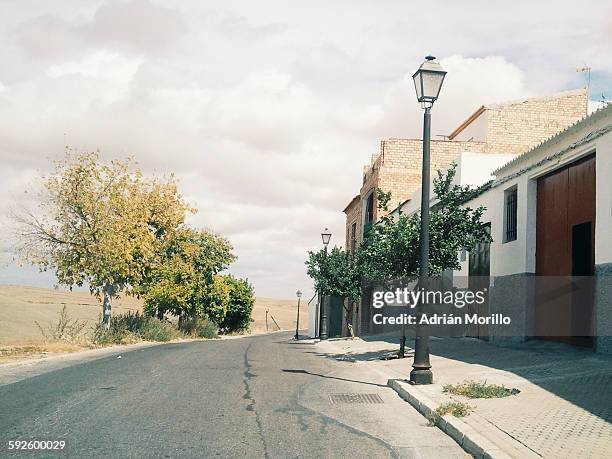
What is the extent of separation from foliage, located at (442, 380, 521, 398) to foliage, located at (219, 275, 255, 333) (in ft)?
124

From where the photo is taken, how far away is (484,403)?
8820mm

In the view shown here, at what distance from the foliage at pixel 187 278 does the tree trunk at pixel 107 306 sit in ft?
5.80

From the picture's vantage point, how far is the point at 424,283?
11.8 m

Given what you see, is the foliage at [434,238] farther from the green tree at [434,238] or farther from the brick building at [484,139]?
the brick building at [484,139]

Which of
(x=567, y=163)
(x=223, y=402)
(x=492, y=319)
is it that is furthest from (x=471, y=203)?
(x=223, y=402)

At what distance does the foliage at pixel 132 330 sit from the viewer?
2272 centimetres

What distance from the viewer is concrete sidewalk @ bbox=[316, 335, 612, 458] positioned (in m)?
6.41

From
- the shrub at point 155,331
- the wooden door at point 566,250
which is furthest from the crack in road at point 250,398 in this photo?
the shrub at point 155,331

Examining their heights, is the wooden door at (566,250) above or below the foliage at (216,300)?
above

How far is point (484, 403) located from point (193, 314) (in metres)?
31.3

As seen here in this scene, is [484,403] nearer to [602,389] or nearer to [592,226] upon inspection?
[602,389]

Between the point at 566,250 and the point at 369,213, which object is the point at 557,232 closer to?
the point at 566,250

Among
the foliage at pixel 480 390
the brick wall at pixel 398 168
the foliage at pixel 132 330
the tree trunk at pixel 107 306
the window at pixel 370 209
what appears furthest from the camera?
the window at pixel 370 209

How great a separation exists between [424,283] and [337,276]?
1838cm
